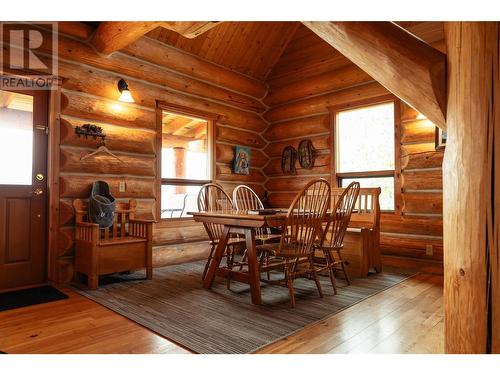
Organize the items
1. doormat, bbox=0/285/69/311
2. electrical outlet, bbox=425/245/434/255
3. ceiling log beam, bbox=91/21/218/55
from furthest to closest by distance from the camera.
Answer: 1. electrical outlet, bbox=425/245/434/255
2. ceiling log beam, bbox=91/21/218/55
3. doormat, bbox=0/285/69/311

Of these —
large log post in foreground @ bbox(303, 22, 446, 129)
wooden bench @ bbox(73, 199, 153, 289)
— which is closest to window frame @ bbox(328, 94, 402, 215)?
wooden bench @ bbox(73, 199, 153, 289)

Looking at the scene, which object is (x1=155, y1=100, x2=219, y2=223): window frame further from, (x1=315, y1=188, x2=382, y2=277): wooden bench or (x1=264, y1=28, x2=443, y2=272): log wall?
(x1=315, y1=188, x2=382, y2=277): wooden bench

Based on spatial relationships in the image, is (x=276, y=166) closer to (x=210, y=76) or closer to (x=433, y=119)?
(x=210, y=76)

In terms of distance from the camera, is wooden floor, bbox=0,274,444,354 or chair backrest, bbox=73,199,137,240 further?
chair backrest, bbox=73,199,137,240

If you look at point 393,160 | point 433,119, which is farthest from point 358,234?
point 433,119

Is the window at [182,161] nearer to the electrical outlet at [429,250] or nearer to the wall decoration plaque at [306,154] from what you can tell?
the wall decoration plaque at [306,154]

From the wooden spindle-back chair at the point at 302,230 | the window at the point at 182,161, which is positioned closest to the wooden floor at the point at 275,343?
the wooden spindle-back chair at the point at 302,230

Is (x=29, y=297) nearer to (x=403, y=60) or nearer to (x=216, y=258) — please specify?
(x=216, y=258)

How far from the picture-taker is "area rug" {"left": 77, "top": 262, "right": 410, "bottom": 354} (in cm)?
209

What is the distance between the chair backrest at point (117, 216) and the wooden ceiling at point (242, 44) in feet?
7.83

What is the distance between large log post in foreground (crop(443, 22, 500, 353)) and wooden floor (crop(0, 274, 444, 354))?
76cm

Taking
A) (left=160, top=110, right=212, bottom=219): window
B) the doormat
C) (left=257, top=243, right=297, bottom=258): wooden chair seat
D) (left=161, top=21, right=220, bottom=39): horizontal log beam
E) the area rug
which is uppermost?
(left=161, top=21, right=220, bottom=39): horizontal log beam
